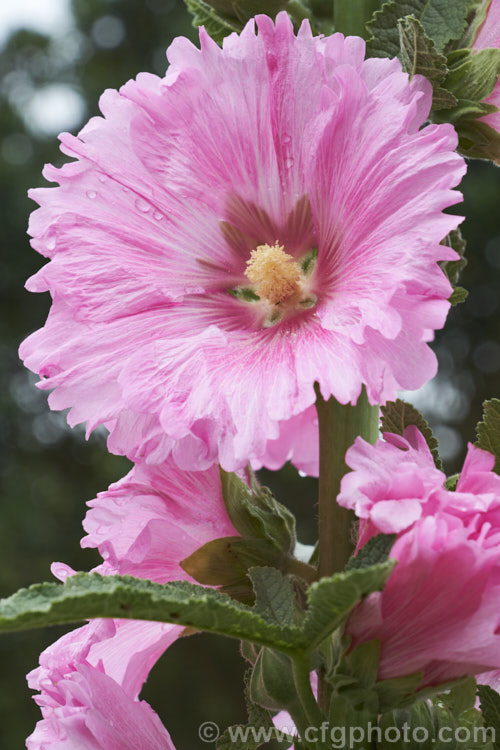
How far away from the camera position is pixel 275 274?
2.37 feet

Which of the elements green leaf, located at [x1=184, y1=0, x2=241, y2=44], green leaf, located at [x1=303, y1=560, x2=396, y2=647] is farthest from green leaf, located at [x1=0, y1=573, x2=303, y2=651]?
green leaf, located at [x1=184, y1=0, x2=241, y2=44]

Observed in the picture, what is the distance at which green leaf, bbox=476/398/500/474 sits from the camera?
664mm

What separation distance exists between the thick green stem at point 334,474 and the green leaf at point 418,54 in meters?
Answer: 0.23

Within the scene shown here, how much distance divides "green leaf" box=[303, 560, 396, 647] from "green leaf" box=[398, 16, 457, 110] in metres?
0.35

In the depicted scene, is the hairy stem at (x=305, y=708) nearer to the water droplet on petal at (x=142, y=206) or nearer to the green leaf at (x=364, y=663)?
the green leaf at (x=364, y=663)

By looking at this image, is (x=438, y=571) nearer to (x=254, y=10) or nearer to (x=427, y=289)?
(x=427, y=289)

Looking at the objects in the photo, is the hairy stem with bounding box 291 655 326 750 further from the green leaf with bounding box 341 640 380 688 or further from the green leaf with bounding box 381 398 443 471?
the green leaf with bounding box 381 398 443 471

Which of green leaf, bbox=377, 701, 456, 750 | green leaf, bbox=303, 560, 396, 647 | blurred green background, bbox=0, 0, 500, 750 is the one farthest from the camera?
blurred green background, bbox=0, 0, 500, 750

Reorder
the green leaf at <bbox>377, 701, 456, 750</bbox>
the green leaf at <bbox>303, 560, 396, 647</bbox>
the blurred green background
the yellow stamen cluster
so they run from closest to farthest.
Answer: the green leaf at <bbox>303, 560, 396, 647</bbox> < the green leaf at <bbox>377, 701, 456, 750</bbox> < the yellow stamen cluster < the blurred green background

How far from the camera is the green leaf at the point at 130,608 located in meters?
0.50

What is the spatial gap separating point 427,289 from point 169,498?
0.25 meters

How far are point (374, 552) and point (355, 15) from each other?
434 mm

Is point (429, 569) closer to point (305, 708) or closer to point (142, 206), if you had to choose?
point (305, 708)
